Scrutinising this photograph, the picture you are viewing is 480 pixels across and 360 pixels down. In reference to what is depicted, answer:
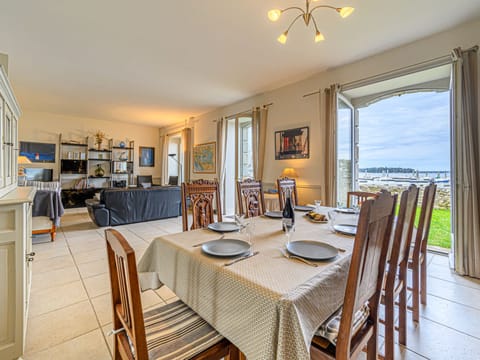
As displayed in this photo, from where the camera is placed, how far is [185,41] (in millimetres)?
2803

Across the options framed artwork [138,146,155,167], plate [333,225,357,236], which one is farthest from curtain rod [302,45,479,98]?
framed artwork [138,146,155,167]

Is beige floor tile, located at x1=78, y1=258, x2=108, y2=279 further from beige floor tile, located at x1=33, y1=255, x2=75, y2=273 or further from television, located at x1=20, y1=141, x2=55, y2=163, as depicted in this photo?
→ television, located at x1=20, y1=141, x2=55, y2=163

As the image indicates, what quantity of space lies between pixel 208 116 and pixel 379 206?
5780 millimetres

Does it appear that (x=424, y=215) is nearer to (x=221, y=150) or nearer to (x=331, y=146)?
(x=331, y=146)

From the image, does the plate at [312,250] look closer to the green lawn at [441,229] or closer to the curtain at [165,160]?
the green lawn at [441,229]

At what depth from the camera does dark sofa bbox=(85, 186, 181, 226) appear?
4.31 meters

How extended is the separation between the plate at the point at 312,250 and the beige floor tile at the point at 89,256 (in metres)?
2.81

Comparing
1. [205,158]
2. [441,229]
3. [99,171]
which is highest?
[205,158]

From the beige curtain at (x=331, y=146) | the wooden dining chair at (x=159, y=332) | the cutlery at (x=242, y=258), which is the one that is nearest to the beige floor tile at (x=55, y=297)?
the wooden dining chair at (x=159, y=332)

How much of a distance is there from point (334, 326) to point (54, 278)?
2816mm

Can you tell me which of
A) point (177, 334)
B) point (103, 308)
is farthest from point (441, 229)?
point (103, 308)

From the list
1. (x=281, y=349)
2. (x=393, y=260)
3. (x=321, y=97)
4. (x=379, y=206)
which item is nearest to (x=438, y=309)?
(x=393, y=260)

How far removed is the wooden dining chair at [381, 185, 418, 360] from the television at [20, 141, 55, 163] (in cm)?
792

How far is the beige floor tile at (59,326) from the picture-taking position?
151 cm
